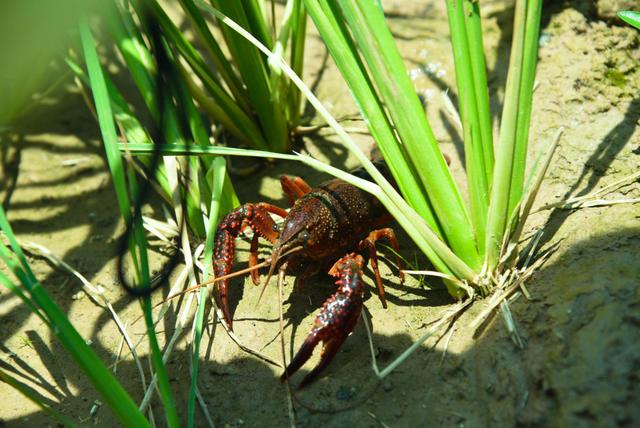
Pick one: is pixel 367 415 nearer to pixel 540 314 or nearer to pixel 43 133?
pixel 540 314

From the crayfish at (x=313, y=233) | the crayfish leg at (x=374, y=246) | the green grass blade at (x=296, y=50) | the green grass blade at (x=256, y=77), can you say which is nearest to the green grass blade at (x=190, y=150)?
the crayfish at (x=313, y=233)

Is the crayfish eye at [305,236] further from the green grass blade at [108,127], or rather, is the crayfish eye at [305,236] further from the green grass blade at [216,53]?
the green grass blade at [108,127]

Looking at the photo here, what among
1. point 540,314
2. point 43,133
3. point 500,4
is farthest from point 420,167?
point 43,133

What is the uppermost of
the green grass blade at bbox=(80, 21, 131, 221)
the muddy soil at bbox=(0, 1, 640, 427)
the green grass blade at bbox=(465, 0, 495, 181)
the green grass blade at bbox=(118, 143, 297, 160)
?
the green grass blade at bbox=(80, 21, 131, 221)

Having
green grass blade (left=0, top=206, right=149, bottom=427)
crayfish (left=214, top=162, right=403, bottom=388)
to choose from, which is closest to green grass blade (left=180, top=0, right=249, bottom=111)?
crayfish (left=214, top=162, right=403, bottom=388)

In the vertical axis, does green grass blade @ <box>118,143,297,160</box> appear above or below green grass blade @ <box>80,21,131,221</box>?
below

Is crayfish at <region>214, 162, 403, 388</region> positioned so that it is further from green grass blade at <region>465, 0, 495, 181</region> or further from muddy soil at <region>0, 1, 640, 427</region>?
green grass blade at <region>465, 0, 495, 181</region>
